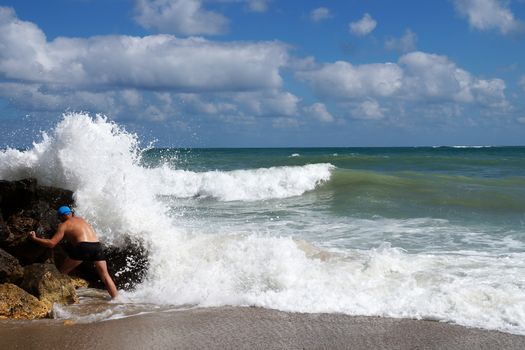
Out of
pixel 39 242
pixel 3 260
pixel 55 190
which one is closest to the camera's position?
pixel 3 260

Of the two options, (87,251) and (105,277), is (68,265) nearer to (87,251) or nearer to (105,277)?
(87,251)

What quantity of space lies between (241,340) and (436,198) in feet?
38.6

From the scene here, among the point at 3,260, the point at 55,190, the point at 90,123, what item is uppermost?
the point at 90,123

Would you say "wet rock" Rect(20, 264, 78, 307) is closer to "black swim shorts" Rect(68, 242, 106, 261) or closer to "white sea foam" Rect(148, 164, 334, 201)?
"black swim shorts" Rect(68, 242, 106, 261)

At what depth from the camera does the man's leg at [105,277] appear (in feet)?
21.3

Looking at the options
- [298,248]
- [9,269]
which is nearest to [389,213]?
[298,248]

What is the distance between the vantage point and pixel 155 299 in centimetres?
641

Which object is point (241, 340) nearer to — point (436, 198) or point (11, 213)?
point (11, 213)

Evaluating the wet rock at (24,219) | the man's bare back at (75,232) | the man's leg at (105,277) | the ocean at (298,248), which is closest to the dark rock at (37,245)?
the wet rock at (24,219)

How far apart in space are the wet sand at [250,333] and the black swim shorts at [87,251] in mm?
1173

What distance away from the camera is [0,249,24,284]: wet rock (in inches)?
237

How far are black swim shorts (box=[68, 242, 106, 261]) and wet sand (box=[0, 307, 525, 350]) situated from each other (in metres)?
1.17

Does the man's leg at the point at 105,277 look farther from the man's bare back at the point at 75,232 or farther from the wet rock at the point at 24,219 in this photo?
the wet rock at the point at 24,219

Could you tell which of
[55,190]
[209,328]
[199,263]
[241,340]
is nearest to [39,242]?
[55,190]
